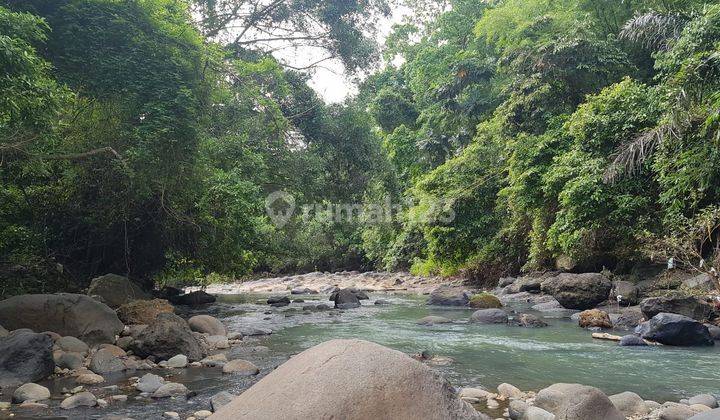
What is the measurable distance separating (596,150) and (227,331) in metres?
9.63

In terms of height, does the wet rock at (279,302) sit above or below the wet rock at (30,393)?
below

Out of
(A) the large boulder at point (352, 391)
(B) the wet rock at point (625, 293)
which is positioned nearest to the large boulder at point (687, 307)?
(B) the wet rock at point (625, 293)

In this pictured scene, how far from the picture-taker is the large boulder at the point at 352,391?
10.5ft

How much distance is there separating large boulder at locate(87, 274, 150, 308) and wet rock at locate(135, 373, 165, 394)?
225 inches

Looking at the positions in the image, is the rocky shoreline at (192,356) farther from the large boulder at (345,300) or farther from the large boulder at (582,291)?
the large boulder at (345,300)

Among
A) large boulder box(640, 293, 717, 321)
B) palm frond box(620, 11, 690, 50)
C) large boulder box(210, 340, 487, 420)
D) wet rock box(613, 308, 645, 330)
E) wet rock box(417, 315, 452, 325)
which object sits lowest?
wet rock box(417, 315, 452, 325)

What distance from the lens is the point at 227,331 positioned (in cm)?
1023

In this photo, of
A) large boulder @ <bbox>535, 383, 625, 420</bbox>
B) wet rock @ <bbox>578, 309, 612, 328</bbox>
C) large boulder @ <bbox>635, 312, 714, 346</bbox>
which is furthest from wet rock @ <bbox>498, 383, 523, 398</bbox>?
wet rock @ <bbox>578, 309, 612, 328</bbox>

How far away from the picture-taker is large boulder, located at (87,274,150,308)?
1130cm

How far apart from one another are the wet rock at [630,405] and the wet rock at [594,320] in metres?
5.30

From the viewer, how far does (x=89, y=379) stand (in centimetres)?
615

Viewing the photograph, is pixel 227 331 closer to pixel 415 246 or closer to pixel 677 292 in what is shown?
pixel 677 292

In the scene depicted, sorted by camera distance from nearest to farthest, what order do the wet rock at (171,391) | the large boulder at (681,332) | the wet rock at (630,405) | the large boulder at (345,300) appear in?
the wet rock at (630,405), the wet rock at (171,391), the large boulder at (681,332), the large boulder at (345,300)

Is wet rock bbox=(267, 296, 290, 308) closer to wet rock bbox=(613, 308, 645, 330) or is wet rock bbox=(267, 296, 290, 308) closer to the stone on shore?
the stone on shore
